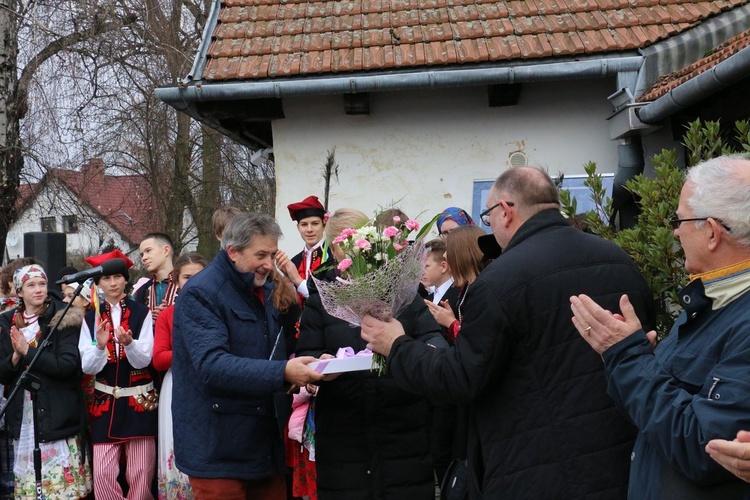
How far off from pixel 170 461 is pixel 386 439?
226cm

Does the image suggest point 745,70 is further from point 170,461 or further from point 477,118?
point 170,461

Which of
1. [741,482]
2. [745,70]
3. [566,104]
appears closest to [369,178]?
[566,104]

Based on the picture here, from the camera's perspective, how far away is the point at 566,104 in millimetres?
8594

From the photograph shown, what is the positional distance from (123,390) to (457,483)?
3207 mm

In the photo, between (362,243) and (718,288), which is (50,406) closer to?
(362,243)

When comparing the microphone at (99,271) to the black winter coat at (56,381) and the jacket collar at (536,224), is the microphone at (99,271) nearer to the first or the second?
the black winter coat at (56,381)

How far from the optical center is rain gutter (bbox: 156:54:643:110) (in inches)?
315

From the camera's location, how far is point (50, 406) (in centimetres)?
580

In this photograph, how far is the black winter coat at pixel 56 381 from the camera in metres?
5.76

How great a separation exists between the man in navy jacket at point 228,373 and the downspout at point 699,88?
Result: 3.67m

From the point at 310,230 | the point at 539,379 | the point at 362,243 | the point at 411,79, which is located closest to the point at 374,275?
the point at 362,243

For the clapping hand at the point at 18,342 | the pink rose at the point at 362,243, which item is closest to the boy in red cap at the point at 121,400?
the clapping hand at the point at 18,342

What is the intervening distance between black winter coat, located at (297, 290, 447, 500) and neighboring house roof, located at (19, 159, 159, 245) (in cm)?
981

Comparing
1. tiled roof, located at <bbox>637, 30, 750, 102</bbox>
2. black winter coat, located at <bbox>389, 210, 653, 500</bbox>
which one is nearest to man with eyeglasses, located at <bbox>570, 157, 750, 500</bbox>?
black winter coat, located at <bbox>389, 210, 653, 500</bbox>
